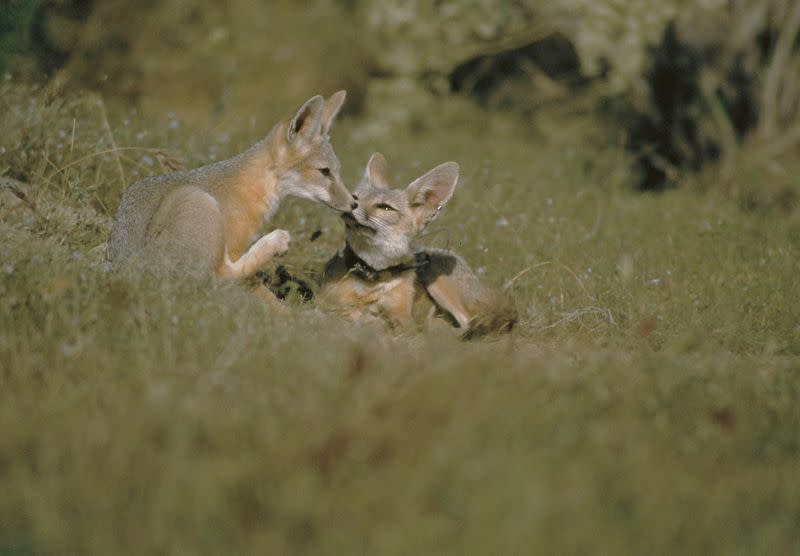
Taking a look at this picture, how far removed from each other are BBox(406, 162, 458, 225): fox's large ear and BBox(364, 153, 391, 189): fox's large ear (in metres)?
0.39

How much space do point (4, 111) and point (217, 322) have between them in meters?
3.51

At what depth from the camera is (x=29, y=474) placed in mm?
2865

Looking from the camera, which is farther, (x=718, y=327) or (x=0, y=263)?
(x=718, y=327)

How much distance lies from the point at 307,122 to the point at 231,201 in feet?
2.55

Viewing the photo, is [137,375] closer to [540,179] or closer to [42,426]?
[42,426]

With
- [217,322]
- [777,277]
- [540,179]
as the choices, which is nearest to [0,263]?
[217,322]

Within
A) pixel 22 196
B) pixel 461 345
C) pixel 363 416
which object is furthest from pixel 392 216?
pixel 363 416

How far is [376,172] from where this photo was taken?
6496 millimetres

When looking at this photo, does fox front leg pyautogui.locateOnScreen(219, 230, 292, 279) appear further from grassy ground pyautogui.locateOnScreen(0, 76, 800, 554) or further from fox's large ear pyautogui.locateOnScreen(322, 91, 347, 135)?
fox's large ear pyautogui.locateOnScreen(322, 91, 347, 135)

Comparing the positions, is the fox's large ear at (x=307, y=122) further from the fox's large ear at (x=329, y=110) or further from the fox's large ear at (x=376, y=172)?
the fox's large ear at (x=376, y=172)

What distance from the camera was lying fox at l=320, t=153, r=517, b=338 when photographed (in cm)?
571

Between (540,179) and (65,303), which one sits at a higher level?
(65,303)

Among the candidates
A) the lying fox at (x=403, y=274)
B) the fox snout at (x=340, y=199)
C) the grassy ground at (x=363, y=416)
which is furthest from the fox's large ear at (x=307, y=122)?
the grassy ground at (x=363, y=416)

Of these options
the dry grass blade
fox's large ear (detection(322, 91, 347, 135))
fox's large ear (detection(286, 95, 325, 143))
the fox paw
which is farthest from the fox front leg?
the dry grass blade
